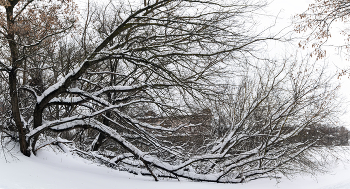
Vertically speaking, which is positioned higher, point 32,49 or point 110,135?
point 32,49

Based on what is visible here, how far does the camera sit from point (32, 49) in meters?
7.31

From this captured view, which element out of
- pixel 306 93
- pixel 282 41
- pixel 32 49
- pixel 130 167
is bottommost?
pixel 130 167

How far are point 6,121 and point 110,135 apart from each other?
10.4ft

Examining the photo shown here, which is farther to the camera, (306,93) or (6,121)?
(306,93)

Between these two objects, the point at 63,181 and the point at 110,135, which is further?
the point at 110,135

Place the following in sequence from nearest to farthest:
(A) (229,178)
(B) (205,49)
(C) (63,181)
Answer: (C) (63,181)
(B) (205,49)
(A) (229,178)

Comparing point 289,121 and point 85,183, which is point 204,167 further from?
point 85,183

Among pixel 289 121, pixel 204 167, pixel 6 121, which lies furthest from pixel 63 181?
pixel 289 121

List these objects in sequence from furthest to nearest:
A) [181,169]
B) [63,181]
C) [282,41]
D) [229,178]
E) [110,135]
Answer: [229,178] → [181,169] → [110,135] → [282,41] → [63,181]

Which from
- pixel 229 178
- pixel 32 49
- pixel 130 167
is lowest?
pixel 229 178

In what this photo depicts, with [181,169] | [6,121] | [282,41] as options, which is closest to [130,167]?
[181,169]

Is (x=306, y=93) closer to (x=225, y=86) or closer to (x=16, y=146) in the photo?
(x=225, y=86)

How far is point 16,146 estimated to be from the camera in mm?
6828

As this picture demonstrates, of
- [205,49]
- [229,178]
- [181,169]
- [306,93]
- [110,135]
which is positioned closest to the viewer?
[205,49]
